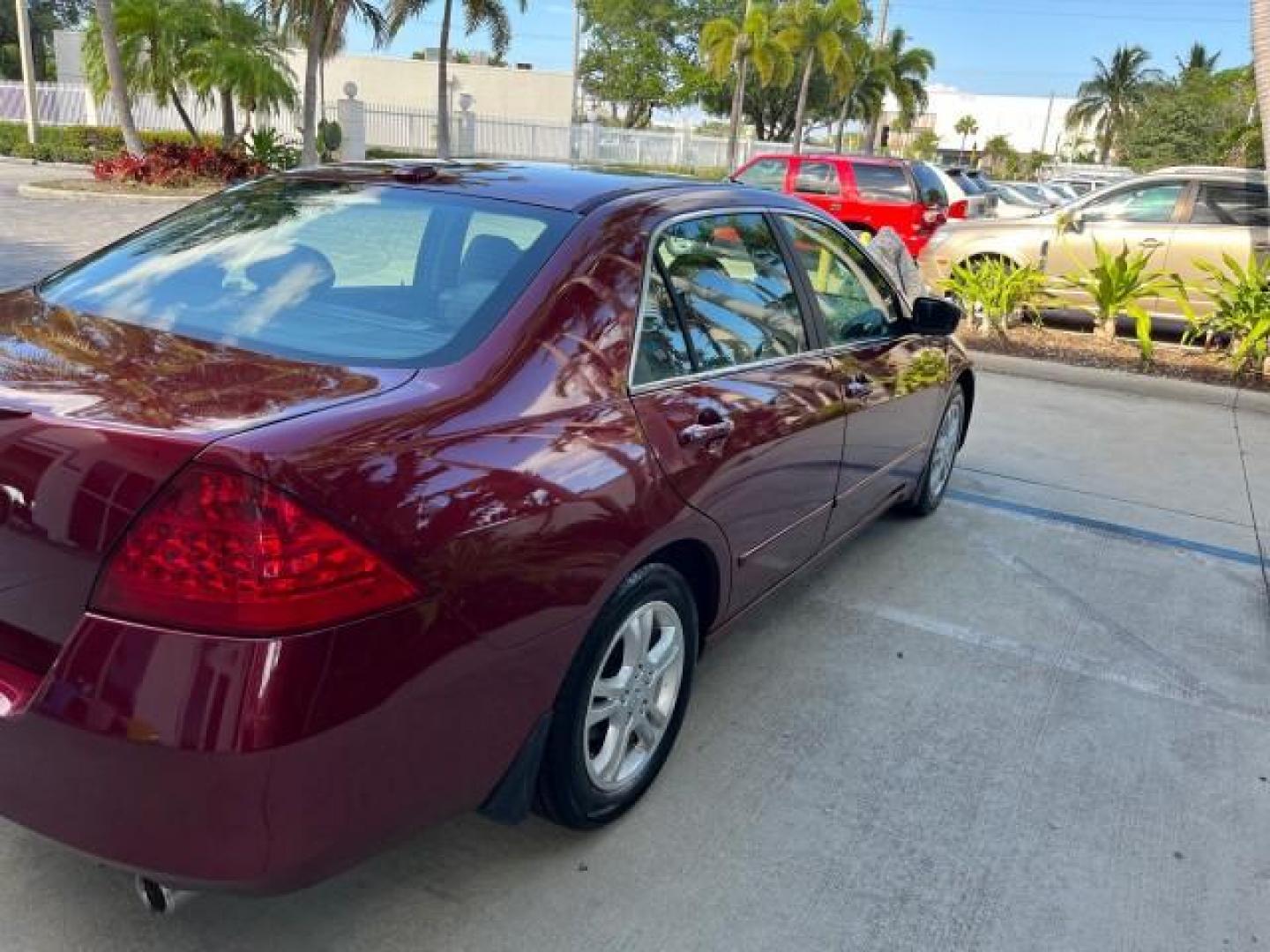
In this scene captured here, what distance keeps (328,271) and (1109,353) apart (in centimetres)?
867

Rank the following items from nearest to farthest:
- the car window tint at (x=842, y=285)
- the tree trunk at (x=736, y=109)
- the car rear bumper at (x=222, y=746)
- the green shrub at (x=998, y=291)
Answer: the car rear bumper at (x=222, y=746)
the car window tint at (x=842, y=285)
the green shrub at (x=998, y=291)
the tree trunk at (x=736, y=109)

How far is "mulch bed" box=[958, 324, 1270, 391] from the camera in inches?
358

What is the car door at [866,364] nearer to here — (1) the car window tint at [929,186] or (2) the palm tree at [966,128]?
(1) the car window tint at [929,186]

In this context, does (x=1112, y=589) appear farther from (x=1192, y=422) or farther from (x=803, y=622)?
(x=1192, y=422)

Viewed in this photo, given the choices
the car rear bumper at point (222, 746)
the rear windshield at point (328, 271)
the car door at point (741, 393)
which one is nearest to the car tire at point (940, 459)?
the car door at point (741, 393)

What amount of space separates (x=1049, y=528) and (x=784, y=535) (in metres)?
2.51

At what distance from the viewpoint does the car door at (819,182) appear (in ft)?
49.2

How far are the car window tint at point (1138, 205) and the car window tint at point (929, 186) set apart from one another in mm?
4367

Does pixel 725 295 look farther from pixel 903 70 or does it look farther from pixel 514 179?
pixel 903 70

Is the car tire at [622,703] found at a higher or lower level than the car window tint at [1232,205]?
lower

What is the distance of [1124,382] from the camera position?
8.87 metres

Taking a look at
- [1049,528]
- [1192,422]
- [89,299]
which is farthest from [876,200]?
[89,299]

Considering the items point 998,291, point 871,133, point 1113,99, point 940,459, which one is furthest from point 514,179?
point 1113,99

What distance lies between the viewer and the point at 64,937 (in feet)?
7.17
